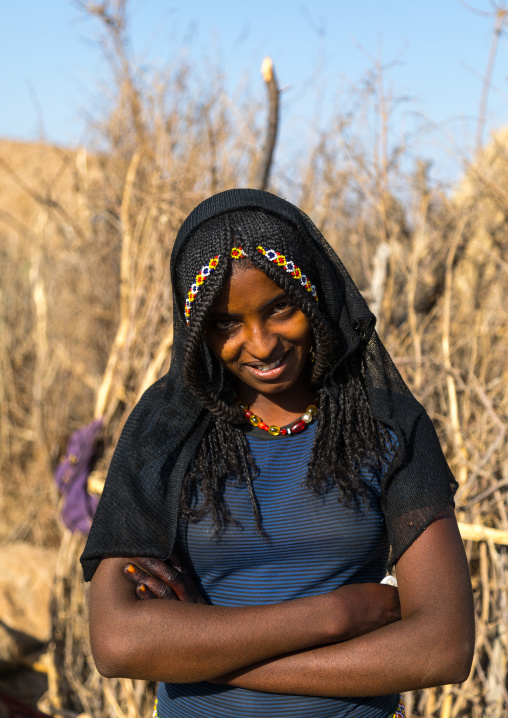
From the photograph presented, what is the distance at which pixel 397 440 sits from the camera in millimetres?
1435

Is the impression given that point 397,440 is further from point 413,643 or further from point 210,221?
point 210,221

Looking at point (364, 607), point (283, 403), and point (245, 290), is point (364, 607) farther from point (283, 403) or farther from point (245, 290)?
point (245, 290)

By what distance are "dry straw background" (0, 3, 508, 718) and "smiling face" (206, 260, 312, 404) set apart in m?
1.25

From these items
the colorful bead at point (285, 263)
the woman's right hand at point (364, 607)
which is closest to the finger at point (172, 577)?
the woman's right hand at point (364, 607)

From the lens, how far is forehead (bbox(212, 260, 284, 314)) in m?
1.38

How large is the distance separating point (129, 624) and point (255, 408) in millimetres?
551

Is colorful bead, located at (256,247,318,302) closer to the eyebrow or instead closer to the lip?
the eyebrow

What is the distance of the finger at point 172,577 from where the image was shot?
1.39m

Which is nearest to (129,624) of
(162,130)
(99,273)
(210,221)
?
(210,221)

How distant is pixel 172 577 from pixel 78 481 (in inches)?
59.8

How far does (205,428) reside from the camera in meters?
1.57

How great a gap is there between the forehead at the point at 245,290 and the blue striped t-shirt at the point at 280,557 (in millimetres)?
391

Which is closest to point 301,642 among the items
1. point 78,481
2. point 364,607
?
point 364,607

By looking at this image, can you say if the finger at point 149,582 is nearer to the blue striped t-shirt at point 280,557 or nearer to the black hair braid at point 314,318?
the blue striped t-shirt at point 280,557
